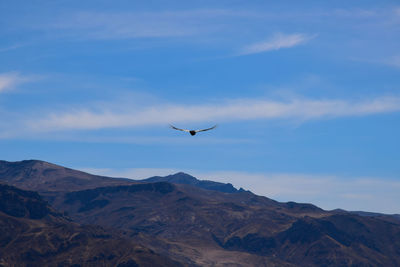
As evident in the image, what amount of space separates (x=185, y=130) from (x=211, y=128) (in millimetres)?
6185

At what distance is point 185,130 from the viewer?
133750 mm

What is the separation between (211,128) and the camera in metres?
132
